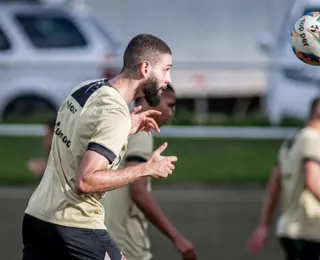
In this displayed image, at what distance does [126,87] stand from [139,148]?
42.5 inches

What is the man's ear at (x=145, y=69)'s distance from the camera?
505 cm

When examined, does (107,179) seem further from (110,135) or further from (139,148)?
(139,148)

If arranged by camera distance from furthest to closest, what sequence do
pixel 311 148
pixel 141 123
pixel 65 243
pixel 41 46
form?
pixel 41 46
pixel 311 148
pixel 141 123
pixel 65 243

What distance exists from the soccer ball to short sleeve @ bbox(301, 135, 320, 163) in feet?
3.76

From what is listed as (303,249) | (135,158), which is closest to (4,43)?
(303,249)

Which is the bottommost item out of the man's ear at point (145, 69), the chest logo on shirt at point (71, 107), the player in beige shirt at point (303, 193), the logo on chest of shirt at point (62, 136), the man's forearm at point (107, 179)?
the player in beige shirt at point (303, 193)

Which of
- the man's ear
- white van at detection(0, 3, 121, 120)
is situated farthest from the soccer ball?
white van at detection(0, 3, 121, 120)

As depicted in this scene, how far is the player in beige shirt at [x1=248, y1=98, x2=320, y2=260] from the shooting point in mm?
6828

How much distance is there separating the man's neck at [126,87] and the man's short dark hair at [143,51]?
0.23 ft

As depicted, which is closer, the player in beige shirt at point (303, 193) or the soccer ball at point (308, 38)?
the soccer ball at point (308, 38)

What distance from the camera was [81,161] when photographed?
487cm

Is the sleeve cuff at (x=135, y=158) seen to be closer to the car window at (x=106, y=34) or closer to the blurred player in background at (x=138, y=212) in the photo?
the blurred player in background at (x=138, y=212)

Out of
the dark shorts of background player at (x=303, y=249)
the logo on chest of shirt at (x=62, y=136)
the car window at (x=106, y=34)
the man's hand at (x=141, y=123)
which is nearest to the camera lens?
the logo on chest of shirt at (x=62, y=136)

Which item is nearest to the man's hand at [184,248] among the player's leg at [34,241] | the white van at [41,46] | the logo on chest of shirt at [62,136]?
the player's leg at [34,241]
